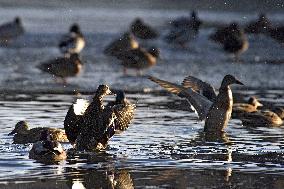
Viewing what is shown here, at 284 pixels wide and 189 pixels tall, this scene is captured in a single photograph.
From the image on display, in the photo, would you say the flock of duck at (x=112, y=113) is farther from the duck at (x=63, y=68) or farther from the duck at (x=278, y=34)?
the duck at (x=278, y=34)

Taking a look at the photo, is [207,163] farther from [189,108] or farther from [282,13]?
[282,13]

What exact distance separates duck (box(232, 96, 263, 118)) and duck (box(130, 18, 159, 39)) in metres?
13.2

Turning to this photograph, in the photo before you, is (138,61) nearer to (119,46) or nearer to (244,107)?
(119,46)

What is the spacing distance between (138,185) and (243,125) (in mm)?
5235

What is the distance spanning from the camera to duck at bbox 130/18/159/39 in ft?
94.5

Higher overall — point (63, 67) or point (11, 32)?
point (11, 32)

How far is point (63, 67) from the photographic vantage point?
19.9 metres

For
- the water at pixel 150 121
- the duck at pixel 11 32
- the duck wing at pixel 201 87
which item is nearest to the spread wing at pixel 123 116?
the water at pixel 150 121

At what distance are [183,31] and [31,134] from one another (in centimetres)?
1646

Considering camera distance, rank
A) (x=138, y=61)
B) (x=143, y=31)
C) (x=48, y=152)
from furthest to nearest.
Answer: (x=143, y=31), (x=138, y=61), (x=48, y=152)

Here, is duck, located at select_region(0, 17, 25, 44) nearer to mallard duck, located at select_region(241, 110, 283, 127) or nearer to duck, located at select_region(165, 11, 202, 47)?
duck, located at select_region(165, 11, 202, 47)

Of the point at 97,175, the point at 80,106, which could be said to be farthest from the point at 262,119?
the point at 97,175

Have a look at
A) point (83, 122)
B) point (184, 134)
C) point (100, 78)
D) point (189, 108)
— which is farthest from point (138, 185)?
point (100, 78)

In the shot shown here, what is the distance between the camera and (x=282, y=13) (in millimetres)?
37250
